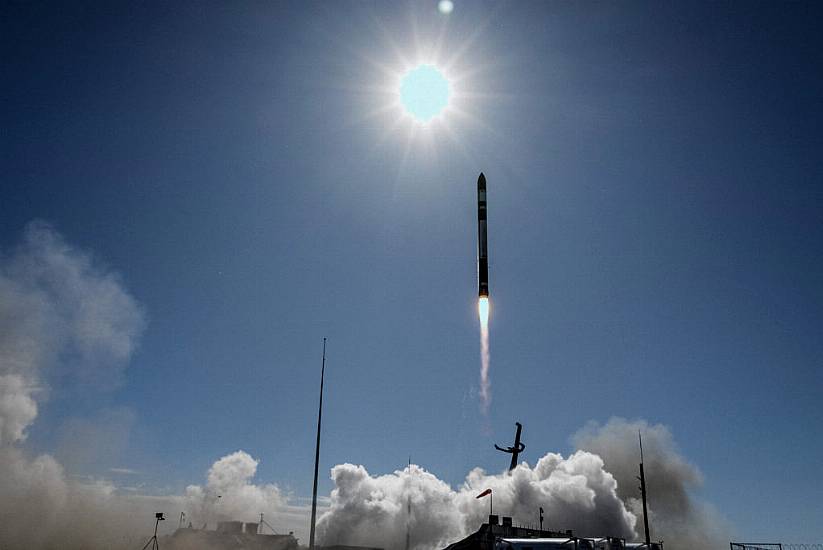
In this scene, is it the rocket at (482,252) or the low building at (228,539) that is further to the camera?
Result: the low building at (228,539)

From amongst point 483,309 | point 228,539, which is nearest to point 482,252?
point 483,309

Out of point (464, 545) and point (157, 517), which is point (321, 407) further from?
point (157, 517)

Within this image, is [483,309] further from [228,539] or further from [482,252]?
[228,539]

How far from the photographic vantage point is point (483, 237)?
64.4m

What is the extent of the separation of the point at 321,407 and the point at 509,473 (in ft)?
244

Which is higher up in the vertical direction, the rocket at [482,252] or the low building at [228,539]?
the rocket at [482,252]

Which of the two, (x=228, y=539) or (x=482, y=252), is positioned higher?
(x=482, y=252)

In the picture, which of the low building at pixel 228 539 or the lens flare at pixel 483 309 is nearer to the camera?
the lens flare at pixel 483 309

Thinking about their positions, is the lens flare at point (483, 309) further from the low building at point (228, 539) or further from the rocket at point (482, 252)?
the low building at point (228, 539)

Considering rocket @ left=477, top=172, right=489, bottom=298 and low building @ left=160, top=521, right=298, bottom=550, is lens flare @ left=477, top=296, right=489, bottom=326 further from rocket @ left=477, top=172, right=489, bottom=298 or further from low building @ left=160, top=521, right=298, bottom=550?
low building @ left=160, top=521, right=298, bottom=550

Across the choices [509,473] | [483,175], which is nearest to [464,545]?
[483,175]

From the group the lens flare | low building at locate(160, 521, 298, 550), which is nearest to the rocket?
the lens flare

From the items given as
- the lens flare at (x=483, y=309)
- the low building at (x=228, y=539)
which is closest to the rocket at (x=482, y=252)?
the lens flare at (x=483, y=309)

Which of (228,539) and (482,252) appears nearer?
(482,252)
